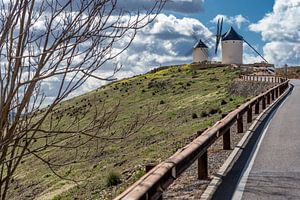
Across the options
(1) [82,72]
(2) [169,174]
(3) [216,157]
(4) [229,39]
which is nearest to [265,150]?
(3) [216,157]

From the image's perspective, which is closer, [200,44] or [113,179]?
[113,179]

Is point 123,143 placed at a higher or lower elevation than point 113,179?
lower

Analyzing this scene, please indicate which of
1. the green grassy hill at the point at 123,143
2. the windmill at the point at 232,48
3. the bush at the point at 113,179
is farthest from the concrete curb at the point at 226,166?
the windmill at the point at 232,48

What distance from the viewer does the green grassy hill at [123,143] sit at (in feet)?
41.0

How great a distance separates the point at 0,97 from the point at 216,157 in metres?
7.23

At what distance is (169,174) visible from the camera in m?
7.19

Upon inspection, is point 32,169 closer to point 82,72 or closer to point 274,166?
point 274,166

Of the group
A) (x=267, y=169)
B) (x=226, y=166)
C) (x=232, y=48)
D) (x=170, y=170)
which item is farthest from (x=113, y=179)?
(x=232, y=48)

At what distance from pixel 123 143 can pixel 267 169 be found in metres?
18.9

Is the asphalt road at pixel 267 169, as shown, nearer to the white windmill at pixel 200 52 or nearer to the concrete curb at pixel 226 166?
the concrete curb at pixel 226 166

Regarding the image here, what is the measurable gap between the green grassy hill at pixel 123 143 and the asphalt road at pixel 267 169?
68.9 inches

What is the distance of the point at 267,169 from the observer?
10789mm

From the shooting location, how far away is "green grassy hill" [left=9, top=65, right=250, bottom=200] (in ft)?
41.0

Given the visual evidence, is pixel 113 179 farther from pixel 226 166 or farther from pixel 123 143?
pixel 123 143
